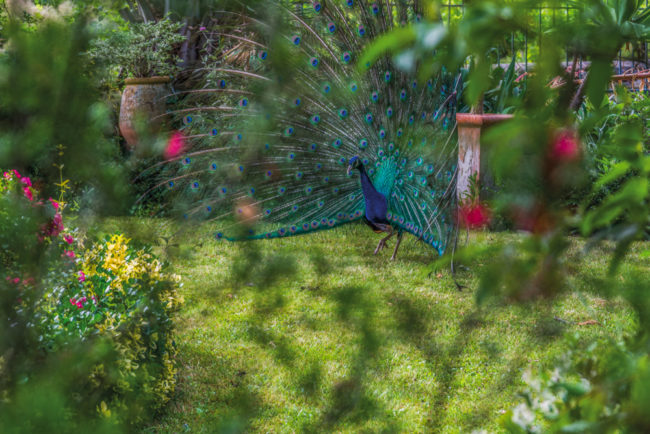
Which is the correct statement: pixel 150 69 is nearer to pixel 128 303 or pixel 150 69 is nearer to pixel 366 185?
pixel 366 185

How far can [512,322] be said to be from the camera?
3600 millimetres

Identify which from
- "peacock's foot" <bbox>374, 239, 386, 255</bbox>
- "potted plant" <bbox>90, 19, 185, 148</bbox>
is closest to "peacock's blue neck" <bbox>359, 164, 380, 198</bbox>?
"peacock's foot" <bbox>374, 239, 386, 255</bbox>

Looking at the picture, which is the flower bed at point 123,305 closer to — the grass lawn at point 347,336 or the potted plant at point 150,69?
the grass lawn at point 347,336

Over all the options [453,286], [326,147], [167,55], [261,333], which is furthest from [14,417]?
[167,55]

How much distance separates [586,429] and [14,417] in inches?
16.0

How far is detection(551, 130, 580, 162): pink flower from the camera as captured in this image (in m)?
0.45

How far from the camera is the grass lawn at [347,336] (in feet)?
2.01

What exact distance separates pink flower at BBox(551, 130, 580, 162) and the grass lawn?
124mm

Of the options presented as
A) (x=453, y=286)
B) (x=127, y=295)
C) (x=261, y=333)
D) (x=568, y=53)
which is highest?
(x=568, y=53)

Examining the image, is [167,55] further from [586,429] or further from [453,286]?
[586,429]

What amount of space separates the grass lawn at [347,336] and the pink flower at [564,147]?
0.41 ft

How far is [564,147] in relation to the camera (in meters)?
0.46

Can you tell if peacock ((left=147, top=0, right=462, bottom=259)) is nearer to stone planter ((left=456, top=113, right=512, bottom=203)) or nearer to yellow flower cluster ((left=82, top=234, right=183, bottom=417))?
stone planter ((left=456, top=113, right=512, bottom=203))

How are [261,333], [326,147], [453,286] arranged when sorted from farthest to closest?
[326,147] → [453,286] → [261,333]
